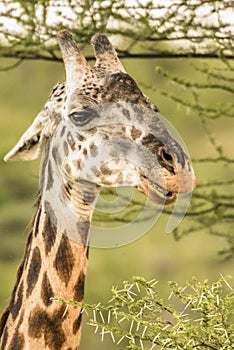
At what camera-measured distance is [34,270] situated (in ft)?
9.09

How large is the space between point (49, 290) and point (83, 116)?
1.57ft

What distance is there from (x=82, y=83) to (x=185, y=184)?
0.41 m

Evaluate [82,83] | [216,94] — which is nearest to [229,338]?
[82,83]

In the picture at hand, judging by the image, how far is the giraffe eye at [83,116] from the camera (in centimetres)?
273

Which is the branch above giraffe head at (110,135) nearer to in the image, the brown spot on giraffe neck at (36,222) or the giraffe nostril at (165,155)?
the giraffe nostril at (165,155)

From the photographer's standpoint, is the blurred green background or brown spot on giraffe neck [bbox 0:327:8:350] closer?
brown spot on giraffe neck [bbox 0:327:8:350]

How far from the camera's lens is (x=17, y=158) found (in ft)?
9.65

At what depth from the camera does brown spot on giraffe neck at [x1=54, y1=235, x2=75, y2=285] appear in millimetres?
2734

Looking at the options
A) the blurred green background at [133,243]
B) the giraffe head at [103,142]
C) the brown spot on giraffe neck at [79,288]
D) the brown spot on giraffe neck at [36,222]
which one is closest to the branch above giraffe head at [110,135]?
the giraffe head at [103,142]

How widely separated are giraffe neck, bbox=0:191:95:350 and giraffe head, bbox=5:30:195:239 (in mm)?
108

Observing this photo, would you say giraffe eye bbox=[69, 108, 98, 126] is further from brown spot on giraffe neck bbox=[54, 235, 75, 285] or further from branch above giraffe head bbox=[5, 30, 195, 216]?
brown spot on giraffe neck bbox=[54, 235, 75, 285]

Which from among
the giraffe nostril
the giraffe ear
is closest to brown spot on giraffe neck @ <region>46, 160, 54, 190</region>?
the giraffe ear

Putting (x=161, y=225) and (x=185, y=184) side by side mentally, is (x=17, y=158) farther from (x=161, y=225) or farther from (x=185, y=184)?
(x=161, y=225)

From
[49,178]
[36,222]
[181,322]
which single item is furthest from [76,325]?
[181,322]
